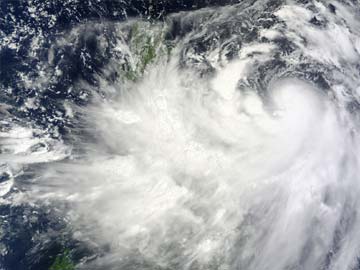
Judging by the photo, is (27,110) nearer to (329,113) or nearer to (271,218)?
(271,218)

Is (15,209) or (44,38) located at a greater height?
(44,38)

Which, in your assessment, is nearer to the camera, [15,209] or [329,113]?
[15,209]

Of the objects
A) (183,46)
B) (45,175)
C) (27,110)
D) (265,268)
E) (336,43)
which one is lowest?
(265,268)


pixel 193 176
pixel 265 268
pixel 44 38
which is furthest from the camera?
pixel 44 38

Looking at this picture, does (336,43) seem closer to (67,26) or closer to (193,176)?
(193,176)

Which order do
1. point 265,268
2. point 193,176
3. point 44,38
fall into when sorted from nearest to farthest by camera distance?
point 265,268 → point 193,176 → point 44,38

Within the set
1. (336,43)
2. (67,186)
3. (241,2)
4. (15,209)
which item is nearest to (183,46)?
(241,2)
